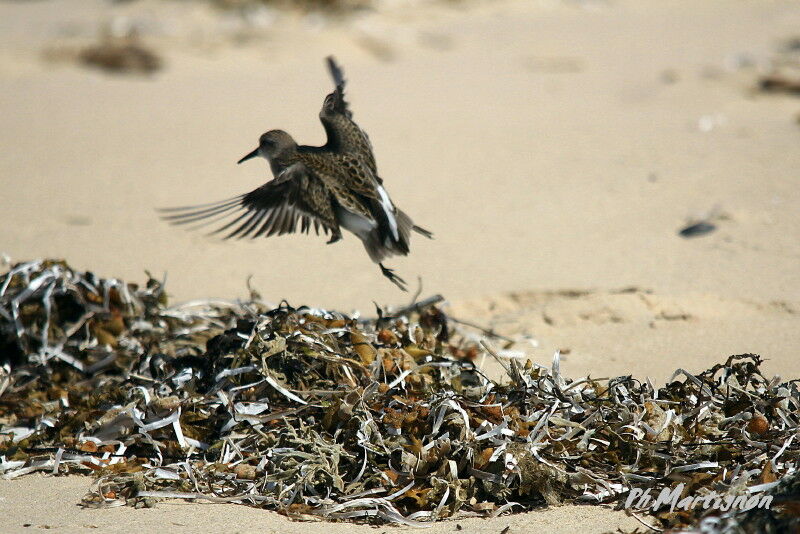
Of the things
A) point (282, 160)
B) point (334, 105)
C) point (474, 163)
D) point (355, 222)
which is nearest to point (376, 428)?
point (355, 222)

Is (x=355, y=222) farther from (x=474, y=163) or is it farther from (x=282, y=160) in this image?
(x=474, y=163)

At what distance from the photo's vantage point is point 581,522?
101 inches

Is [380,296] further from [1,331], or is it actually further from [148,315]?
[1,331]

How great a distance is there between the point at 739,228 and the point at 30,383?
358 cm

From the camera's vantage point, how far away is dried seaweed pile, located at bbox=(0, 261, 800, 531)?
106 inches

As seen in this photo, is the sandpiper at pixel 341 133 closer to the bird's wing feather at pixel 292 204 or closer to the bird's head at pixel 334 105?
the bird's head at pixel 334 105

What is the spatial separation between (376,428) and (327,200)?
898 millimetres

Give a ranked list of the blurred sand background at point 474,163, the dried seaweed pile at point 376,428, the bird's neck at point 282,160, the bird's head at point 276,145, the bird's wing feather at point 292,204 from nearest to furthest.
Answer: the dried seaweed pile at point 376,428, the bird's wing feather at point 292,204, the bird's neck at point 282,160, the bird's head at point 276,145, the blurred sand background at point 474,163

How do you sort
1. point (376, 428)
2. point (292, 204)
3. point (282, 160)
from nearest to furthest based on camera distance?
1. point (376, 428)
2. point (292, 204)
3. point (282, 160)

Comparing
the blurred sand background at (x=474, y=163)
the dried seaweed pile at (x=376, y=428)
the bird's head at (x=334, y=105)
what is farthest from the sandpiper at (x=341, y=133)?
the blurred sand background at (x=474, y=163)

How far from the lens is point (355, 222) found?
11.0ft

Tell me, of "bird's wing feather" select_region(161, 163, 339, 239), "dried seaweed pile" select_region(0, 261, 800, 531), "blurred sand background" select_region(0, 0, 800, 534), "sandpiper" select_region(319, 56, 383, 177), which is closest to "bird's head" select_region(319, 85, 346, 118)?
"sandpiper" select_region(319, 56, 383, 177)

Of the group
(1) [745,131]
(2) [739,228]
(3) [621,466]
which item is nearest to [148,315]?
(3) [621,466]

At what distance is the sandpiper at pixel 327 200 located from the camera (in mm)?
3271
